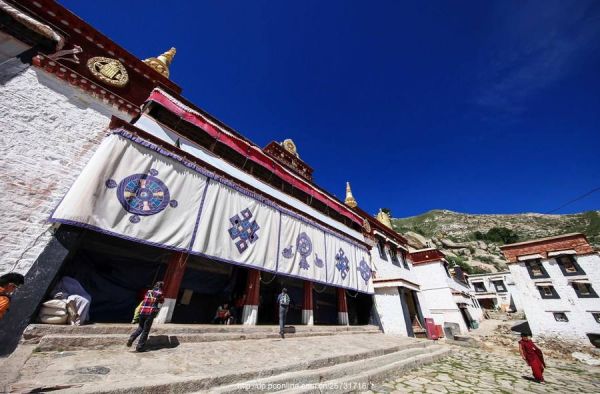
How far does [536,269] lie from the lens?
2064 cm

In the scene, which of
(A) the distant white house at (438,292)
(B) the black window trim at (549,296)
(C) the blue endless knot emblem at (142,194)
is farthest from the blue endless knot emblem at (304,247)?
(B) the black window trim at (549,296)

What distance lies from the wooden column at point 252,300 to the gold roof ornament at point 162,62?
27.7 feet

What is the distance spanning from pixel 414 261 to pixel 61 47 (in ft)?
88.6

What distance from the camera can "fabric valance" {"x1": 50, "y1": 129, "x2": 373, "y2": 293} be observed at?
4.96m

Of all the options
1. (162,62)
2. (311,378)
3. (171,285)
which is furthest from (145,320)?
(162,62)

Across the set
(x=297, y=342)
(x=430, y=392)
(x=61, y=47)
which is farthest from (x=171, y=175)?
(x=430, y=392)

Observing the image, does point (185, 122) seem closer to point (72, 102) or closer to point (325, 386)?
point (72, 102)

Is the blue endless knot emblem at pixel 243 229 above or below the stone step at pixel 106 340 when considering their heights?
above

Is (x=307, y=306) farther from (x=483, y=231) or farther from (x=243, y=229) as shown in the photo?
(x=483, y=231)

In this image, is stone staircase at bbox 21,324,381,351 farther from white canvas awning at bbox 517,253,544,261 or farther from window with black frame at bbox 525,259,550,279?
window with black frame at bbox 525,259,550,279

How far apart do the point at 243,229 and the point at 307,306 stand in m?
4.78

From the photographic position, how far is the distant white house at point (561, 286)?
17.5 meters

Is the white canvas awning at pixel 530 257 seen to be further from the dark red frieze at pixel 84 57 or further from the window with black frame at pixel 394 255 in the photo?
the dark red frieze at pixel 84 57

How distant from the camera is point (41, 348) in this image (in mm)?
3629
